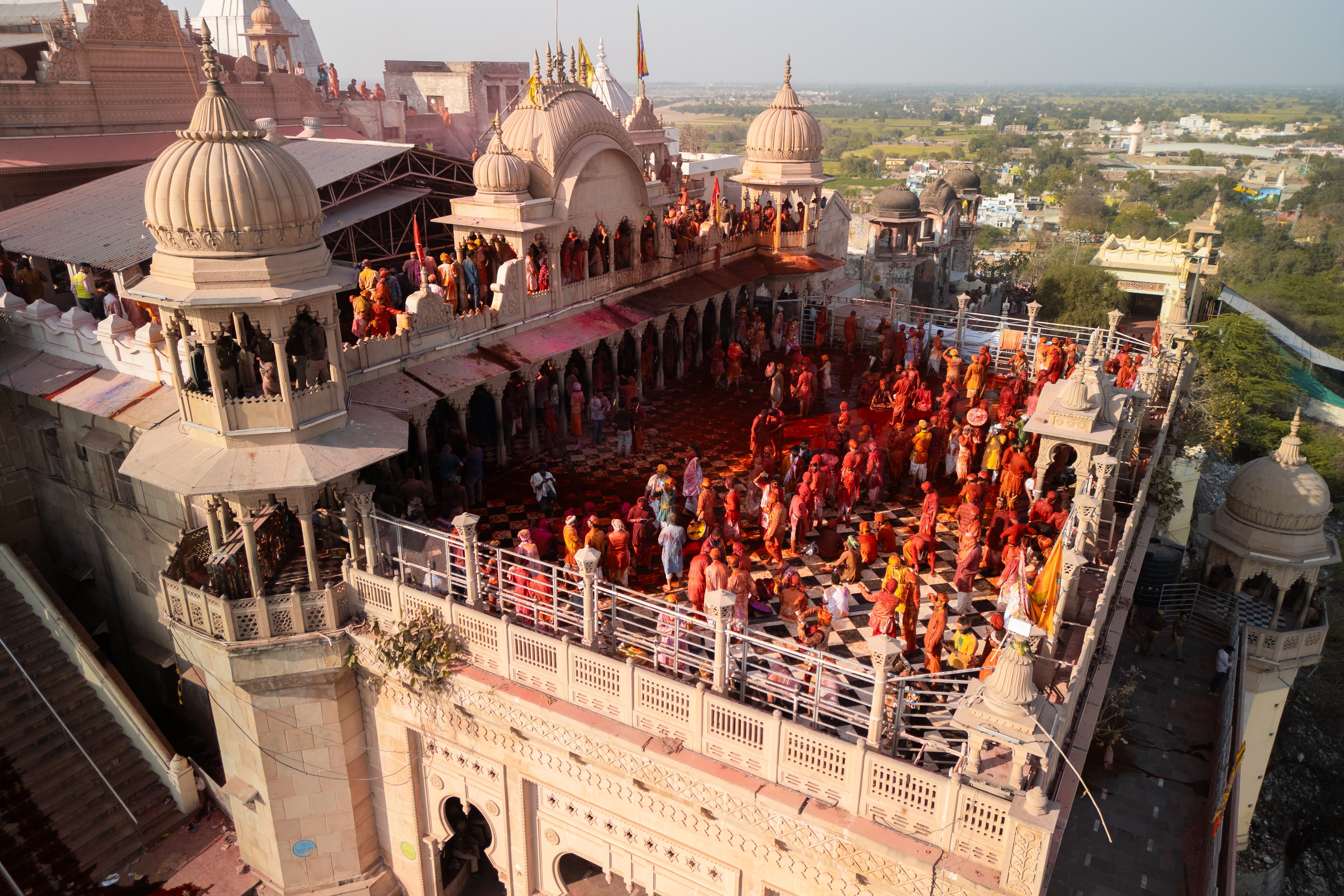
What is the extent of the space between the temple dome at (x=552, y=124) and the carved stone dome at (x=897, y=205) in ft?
81.6

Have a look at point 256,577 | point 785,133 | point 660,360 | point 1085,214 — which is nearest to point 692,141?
point 1085,214

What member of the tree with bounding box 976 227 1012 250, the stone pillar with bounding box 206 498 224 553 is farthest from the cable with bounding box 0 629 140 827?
the tree with bounding box 976 227 1012 250

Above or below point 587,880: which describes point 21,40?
above

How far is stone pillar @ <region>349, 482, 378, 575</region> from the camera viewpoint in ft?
35.4

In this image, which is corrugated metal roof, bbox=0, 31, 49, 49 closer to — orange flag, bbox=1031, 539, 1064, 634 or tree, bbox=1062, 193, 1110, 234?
orange flag, bbox=1031, 539, 1064, 634

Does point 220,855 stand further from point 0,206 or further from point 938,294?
point 938,294

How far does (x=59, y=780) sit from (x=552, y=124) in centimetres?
1379

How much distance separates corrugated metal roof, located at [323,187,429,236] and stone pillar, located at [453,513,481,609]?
31.6ft

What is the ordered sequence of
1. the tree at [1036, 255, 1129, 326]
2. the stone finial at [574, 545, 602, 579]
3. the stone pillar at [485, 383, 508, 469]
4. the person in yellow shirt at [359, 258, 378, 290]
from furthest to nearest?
the tree at [1036, 255, 1129, 326] → the person in yellow shirt at [359, 258, 378, 290] → the stone pillar at [485, 383, 508, 469] → the stone finial at [574, 545, 602, 579]

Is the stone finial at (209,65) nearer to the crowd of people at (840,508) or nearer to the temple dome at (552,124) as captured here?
the crowd of people at (840,508)

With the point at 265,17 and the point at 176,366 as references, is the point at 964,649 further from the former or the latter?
the point at 265,17

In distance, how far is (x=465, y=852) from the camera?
13.8 m

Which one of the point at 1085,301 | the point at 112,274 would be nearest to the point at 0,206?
the point at 112,274

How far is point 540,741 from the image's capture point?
10234mm
